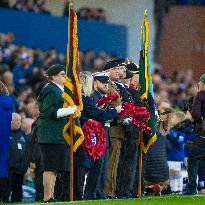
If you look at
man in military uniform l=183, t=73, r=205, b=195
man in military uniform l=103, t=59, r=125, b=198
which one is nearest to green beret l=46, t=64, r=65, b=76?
man in military uniform l=103, t=59, r=125, b=198

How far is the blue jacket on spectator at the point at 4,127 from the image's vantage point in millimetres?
20006

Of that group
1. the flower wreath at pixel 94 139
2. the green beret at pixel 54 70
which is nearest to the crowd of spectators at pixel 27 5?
the flower wreath at pixel 94 139

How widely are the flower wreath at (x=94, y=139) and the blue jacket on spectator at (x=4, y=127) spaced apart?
111 centimetres

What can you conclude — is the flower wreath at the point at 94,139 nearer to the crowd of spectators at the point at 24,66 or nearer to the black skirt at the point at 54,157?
the black skirt at the point at 54,157

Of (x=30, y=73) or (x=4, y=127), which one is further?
(x=30, y=73)

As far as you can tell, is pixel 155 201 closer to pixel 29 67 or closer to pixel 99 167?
pixel 99 167

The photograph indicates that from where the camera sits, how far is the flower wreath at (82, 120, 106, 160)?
19.7 m

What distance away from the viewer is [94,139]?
19.9m

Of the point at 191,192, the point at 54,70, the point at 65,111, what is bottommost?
the point at 191,192

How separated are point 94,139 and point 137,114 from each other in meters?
1.03

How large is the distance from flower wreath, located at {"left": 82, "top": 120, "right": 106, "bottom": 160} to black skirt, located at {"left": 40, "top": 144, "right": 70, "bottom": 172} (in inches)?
22.6

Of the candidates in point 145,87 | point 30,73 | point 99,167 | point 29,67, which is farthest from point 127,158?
point 29,67

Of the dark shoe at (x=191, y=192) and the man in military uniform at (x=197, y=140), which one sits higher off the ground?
the man in military uniform at (x=197, y=140)

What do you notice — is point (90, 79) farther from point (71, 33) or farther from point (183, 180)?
point (183, 180)
